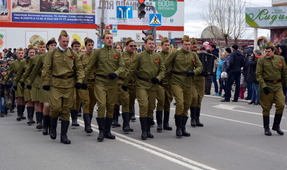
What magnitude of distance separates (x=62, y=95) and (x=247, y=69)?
1038 cm

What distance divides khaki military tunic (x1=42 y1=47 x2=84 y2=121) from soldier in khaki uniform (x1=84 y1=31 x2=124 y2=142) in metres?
0.50

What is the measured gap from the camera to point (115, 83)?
32.8 feet

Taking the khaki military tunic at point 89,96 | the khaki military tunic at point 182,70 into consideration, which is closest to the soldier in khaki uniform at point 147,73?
the khaki military tunic at point 182,70

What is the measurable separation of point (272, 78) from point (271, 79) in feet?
0.10

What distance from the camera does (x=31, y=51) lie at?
12.2 m

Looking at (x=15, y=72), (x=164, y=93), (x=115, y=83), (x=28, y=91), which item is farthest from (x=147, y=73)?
(x=15, y=72)

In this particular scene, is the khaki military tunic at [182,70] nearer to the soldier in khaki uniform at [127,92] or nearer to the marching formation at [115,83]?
the marching formation at [115,83]

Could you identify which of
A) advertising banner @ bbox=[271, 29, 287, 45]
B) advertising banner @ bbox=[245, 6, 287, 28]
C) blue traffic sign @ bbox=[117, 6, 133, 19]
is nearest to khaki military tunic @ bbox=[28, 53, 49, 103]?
advertising banner @ bbox=[245, 6, 287, 28]

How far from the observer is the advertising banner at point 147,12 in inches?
2055

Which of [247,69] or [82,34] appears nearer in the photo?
[247,69]

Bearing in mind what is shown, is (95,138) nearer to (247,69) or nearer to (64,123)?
(64,123)

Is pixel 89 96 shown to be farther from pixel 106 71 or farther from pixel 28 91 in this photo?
pixel 28 91

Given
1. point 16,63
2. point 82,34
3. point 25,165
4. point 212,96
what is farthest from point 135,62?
point 82,34

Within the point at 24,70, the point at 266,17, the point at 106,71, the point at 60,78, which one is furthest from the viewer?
the point at 266,17
